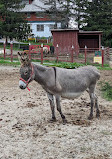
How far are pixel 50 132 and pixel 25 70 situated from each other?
1698 mm

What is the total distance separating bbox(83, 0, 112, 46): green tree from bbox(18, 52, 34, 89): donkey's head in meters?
31.0

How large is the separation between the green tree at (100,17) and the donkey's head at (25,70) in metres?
31.0

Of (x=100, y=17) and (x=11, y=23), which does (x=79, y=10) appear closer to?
(x=100, y=17)

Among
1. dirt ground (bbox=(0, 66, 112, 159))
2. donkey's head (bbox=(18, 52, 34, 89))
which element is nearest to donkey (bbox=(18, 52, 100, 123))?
donkey's head (bbox=(18, 52, 34, 89))

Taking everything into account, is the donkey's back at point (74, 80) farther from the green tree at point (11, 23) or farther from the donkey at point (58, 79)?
the green tree at point (11, 23)

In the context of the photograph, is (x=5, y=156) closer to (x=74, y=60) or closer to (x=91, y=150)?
(x=91, y=150)

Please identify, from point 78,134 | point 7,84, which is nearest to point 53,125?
point 78,134

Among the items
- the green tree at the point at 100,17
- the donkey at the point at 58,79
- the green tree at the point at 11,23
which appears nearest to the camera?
the donkey at the point at 58,79

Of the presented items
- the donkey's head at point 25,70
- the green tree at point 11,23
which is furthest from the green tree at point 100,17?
the donkey's head at point 25,70

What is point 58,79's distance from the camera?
6.43 meters

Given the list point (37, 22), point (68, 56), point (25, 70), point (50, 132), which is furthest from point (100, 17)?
point (50, 132)

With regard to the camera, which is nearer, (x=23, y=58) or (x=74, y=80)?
(x=23, y=58)

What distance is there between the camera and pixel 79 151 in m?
4.81

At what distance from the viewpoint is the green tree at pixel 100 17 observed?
36000mm
